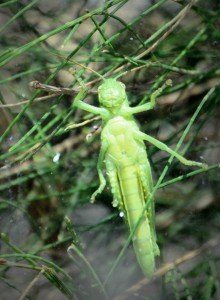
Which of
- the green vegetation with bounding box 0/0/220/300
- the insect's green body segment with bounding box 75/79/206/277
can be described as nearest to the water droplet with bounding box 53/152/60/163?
the green vegetation with bounding box 0/0/220/300

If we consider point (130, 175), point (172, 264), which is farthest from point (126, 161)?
point (172, 264)

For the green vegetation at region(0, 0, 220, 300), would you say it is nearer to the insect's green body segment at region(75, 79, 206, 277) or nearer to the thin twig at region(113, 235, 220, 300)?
the thin twig at region(113, 235, 220, 300)

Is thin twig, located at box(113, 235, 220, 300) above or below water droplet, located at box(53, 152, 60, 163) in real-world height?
below

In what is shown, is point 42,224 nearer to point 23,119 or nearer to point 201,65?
point 23,119

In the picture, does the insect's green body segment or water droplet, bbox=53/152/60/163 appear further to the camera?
water droplet, bbox=53/152/60/163

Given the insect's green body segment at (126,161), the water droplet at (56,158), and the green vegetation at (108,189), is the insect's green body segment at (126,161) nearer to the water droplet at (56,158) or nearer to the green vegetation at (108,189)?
the green vegetation at (108,189)

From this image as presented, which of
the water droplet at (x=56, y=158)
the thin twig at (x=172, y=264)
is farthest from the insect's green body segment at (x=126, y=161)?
the water droplet at (x=56, y=158)

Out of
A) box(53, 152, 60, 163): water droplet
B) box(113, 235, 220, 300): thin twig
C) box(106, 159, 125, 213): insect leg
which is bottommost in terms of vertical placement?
box(113, 235, 220, 300): thin twig

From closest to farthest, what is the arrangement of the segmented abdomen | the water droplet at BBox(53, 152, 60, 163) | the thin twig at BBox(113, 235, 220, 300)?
the segmented abdomen → the thin twig at BBox(113, 235, 220, 300) → the water droplet at BBox(53, 152, 60, 163)
